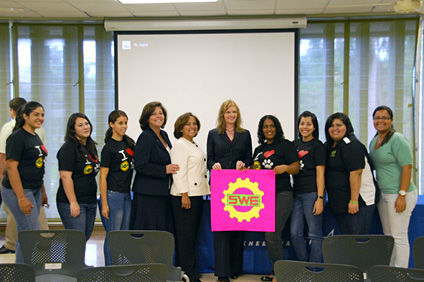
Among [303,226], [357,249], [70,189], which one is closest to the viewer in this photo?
[357,249]

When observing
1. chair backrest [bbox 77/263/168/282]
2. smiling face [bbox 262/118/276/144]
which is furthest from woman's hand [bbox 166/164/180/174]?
chair backrest [bbox 77/263/168/282]

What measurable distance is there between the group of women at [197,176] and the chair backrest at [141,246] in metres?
0.91

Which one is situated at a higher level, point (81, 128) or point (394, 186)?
point (81, 128)

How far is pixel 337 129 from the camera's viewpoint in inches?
133

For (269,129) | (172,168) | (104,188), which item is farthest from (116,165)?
(269,129)

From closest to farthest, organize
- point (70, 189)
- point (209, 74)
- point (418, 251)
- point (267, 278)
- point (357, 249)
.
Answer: point (418, 251)
point (357, 249)
point (70, 189)
point (267, 278)
point (209, 74)

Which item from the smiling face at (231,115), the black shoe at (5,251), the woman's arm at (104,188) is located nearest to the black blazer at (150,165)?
the woman's arm at (104,188)

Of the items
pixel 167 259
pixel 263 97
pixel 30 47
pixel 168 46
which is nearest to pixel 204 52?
pixel 168 46

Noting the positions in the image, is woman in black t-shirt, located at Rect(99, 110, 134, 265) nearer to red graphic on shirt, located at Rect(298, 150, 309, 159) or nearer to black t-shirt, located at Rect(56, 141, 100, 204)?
black t-shirt, located at Rect(56, 141, 100, 204)

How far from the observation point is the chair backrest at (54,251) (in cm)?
234

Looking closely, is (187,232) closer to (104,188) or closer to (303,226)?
(104,188)

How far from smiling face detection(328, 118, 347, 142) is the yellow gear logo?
78 cm

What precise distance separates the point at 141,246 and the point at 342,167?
182cm

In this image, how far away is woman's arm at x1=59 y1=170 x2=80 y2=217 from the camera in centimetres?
315
